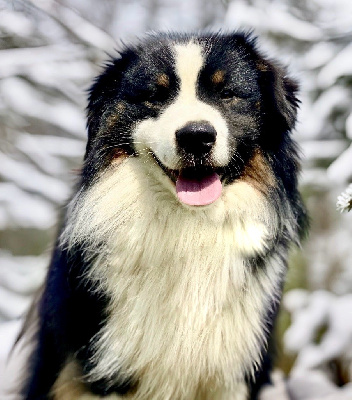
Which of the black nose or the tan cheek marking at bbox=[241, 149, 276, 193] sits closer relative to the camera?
the black nose

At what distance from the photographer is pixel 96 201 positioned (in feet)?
5.61

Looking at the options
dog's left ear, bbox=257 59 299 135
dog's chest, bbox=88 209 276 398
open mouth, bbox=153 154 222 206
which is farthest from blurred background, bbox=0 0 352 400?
open mouth, bbox=153 154 222 206

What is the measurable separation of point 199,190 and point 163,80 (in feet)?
1.26

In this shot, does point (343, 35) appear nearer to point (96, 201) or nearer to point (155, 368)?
point (96, 201)

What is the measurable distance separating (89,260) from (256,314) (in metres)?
0.58

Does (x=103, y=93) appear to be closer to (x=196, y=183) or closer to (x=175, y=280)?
(x=196, y=183)

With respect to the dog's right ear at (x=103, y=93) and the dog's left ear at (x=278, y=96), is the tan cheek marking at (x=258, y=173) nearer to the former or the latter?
the dog's left ear at (x=278, y=96)

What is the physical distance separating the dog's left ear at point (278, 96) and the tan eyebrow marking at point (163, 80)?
33 centimetres

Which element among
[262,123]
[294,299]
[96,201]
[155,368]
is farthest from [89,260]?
[294,299]

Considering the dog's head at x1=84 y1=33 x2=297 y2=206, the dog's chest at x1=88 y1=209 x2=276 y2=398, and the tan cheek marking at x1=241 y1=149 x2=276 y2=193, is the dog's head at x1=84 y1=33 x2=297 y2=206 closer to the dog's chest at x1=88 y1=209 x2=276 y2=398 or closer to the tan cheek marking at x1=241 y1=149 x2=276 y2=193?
the tan cheek marking at x1=241 y1=149 x2=276 y2=193

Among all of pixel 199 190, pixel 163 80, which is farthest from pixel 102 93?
pixel 199 190

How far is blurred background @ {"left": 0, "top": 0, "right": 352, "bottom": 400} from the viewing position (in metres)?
2.71

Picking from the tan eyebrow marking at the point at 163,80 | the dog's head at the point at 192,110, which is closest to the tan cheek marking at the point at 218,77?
the dog's head at the point at 192,110

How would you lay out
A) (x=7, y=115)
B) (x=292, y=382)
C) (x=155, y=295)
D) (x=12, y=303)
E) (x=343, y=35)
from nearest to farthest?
(x=155, y=295), (x=292, y=382), (x=343, y=35), (x=7, y=115), (x=12, y=303)
